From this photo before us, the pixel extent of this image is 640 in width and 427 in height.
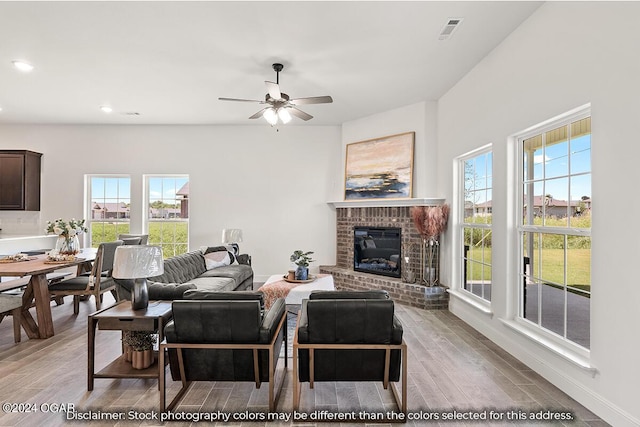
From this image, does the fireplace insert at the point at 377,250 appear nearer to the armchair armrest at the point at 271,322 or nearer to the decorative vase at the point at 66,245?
the armchair armrest at the point at 271,322

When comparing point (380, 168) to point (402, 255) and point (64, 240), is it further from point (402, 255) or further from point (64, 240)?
point (64, 240)

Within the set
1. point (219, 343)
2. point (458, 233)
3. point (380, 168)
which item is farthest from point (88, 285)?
point (458, 233)

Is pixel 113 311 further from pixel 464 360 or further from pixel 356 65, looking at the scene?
pixel 356 65

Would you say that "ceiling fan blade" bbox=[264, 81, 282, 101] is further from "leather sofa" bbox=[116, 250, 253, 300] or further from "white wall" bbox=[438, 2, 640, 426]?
"white wall" bbox=[438, 2, 640, 426]

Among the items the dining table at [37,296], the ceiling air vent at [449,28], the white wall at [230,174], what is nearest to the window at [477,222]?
the ceiling air vent at [449,28]

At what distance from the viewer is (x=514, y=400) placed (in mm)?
2455

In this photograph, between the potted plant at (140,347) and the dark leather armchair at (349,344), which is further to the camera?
the potted plant at (140,347)

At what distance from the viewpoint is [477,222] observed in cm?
420

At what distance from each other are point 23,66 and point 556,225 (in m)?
5.82

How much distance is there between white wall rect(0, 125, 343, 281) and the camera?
21.8ft

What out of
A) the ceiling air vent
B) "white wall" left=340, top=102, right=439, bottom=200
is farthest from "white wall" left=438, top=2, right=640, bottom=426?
"white wall" left=340, top=102, right=439, bottom=200

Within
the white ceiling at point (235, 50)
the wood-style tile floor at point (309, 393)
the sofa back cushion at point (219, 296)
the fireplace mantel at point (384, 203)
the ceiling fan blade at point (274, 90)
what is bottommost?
the wood-style tile floor at point (309, 393)

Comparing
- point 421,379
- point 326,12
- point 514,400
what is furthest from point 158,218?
point 514,400

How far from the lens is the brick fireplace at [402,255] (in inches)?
192
